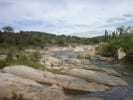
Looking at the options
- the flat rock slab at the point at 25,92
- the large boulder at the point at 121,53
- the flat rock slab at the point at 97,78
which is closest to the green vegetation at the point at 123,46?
the large boulder at the point at 121,53

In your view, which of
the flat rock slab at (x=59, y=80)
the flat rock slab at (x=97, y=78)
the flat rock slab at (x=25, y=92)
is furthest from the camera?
the flat rock slab at (x=97, y=78)

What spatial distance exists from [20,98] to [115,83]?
13.1 m

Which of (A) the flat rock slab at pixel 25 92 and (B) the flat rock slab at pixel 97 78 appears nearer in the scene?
(A) the flat rock slab at pixel 25 92

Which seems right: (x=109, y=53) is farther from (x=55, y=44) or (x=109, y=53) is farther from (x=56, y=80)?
(x=55, y=44)

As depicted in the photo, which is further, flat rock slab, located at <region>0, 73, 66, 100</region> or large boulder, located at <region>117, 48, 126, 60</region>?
large boulder, located at <region>117, 48, 126, 60</region>

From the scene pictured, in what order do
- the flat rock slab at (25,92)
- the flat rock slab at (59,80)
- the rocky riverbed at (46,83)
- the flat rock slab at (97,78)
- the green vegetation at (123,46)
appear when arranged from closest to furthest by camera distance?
the flat rock slab at (25,92)
the rocky riverbed at (46,83)
the flat rock slab at (59,80)
the flat rock slab at (97,78)
the green vegetation at (123,46)

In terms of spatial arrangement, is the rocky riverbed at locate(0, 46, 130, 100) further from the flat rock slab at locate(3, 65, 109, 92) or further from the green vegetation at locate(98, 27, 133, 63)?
the green vegetation at locate(98, 27, 133, 63)

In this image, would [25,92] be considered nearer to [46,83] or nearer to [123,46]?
[46,83]

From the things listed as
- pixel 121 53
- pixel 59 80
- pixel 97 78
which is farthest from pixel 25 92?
pixel 121 53

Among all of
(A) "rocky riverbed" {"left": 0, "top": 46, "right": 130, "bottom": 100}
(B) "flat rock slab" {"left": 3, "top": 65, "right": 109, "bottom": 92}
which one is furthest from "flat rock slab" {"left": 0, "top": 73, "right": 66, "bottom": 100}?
(B) "flat rock slab" {"left": 3, "top": 65, "right": 109, "bottom": 92}

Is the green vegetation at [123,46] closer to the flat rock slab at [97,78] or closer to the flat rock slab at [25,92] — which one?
the flat rock slab at [97,78]

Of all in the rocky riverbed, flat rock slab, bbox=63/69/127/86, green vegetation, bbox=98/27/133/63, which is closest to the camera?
the rocky riverbed

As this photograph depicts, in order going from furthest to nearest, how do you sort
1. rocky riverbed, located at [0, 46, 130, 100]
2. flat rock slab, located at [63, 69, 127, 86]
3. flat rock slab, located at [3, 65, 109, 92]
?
flat rock slab, located at [63, 69, 127, 86] < flat rock slab, located at [3, 65, 109, 92] < rocky riverbed, located at [0, 46, 130, 100]

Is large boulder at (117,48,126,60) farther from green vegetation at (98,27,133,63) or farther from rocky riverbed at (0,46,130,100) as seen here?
rocky riverbed at (0,46,130,100)
